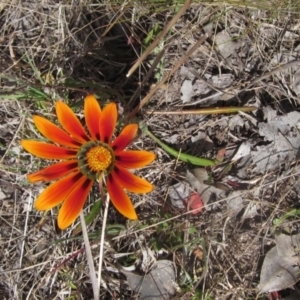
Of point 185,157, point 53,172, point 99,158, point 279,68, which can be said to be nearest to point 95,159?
point 99,158

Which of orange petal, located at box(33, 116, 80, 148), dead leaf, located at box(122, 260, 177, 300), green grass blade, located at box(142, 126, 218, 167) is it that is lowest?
dead leaf, located at box(122, 260, 177, 300)

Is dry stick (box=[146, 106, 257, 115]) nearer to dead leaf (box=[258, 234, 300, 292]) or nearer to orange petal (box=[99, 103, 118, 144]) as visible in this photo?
orange petal (box=[99, 103, 118, 144])

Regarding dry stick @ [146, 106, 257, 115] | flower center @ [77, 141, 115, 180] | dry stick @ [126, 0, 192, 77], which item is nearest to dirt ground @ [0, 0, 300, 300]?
dry stick @ [146, 106, 257, 115]

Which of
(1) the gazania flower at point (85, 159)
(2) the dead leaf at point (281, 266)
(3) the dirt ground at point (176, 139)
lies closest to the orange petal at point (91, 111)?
(1) the gazania flower at point (85, 159)

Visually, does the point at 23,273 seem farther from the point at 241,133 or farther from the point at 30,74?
the point at 241,133

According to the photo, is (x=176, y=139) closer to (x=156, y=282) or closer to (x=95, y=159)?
(x=95, y=159)

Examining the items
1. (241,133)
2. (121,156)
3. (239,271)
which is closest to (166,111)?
(241,133)
